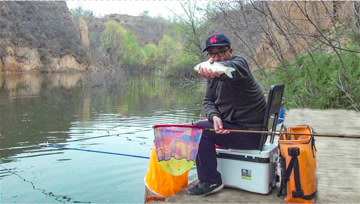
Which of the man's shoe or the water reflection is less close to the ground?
Answer: the water reflection

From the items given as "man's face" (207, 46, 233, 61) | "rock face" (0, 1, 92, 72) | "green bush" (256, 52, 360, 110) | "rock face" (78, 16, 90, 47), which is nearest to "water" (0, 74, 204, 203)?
"man's face" (207, 46, 233, 61)

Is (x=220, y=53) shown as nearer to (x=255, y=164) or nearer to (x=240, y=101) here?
(x=240, y=101)

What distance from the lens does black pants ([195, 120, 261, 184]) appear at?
349 cm

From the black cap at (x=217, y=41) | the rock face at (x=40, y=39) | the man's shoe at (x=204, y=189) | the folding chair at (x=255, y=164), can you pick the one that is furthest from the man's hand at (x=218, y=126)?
Result: the rock face at (x=40, y=39)

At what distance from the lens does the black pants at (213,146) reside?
3492mm

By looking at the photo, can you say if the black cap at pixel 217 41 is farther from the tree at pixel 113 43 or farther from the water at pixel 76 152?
the tree at pixel 113 43

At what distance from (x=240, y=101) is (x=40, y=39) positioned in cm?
5410

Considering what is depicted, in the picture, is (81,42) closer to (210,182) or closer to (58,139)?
(58,139)

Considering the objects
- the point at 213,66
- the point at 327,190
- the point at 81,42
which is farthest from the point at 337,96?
the point at 81,42

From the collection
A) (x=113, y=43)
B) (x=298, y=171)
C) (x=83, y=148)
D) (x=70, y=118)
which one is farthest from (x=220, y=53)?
(x=113, y=43)

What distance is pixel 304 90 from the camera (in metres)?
9.79

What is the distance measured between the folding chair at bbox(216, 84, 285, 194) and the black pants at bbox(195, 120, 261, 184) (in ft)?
0.22

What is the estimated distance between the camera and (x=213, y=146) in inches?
139

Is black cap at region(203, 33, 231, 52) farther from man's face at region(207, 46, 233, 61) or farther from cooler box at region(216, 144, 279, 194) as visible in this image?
cooler box at region(216, 144, 279, 194)
